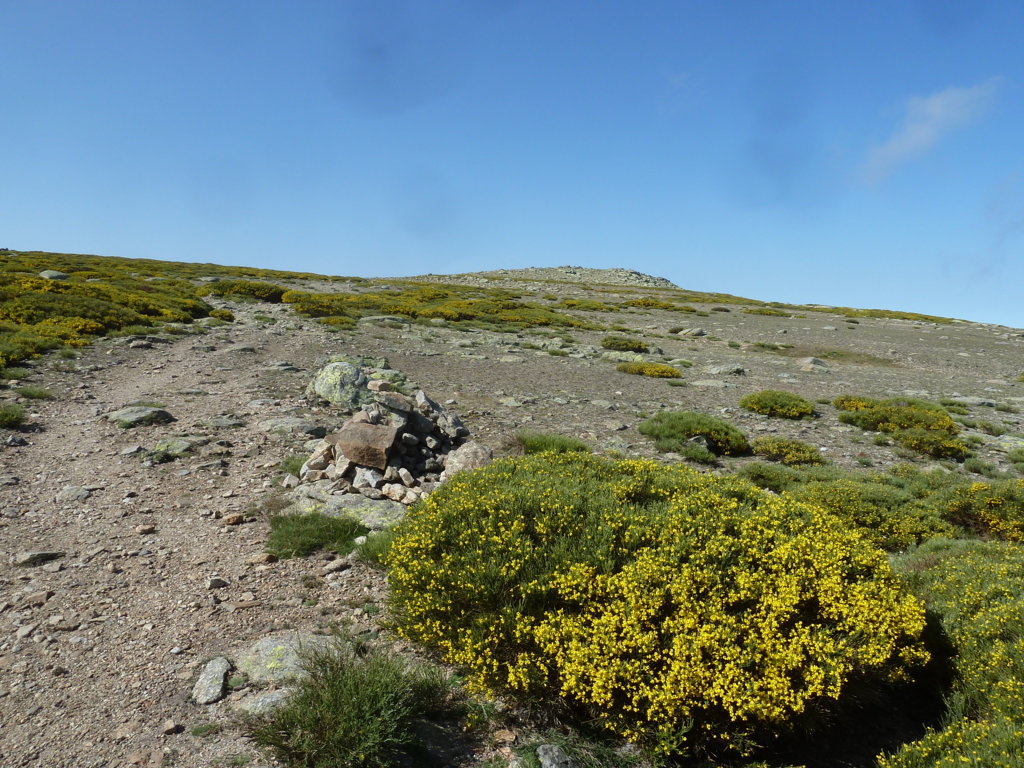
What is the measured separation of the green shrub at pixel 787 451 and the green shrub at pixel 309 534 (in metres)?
10.8

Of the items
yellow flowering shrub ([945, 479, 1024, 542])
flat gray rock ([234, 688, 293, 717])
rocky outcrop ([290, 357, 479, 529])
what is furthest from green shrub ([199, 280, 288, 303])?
yellow flowering shrub ([945, 479, 1024, 542])

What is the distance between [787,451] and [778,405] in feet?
16.8

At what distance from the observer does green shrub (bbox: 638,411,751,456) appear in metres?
14.5

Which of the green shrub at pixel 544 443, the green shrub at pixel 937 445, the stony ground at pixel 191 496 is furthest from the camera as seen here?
the green shrub at pixel 937 445

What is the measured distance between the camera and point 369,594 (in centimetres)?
739

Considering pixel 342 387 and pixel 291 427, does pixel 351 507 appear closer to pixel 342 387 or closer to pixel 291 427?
pixel 291 427

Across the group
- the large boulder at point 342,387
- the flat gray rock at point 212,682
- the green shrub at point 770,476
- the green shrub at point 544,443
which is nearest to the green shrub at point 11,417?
the large boulder at point 342,387

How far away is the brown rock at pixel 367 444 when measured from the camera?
10609 millimetres

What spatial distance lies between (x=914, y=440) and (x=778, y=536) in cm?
1249

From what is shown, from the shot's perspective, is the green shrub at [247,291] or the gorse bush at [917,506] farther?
the green shrub at [247,291]

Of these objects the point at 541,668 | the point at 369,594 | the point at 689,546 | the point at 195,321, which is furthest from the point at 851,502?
the point at 195,321

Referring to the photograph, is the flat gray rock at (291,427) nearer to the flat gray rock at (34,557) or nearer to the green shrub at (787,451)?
the flat gray rock at (34,557)

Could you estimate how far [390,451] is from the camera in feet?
36.3

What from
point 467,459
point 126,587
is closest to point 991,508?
point 467,459
